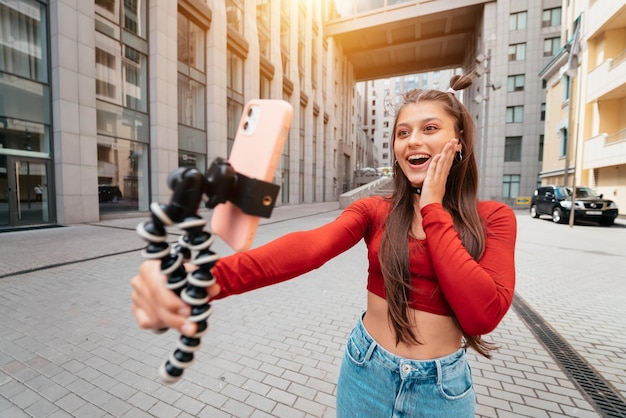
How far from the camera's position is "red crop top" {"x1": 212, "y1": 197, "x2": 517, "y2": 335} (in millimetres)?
924

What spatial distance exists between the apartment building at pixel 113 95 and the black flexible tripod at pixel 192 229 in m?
13.8

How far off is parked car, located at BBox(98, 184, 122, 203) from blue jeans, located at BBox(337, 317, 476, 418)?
14.8m

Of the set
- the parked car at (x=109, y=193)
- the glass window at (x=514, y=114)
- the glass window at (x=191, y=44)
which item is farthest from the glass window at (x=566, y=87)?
the parked car at (x=109, y=193)

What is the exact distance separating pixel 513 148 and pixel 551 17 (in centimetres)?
1258

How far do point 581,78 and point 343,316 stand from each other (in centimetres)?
2637

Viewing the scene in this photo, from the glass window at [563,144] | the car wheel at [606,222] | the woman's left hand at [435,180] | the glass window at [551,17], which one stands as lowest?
the car wheel at [606,222]

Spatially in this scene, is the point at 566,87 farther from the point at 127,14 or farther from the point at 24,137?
the point at 24,137

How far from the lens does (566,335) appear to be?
3.87 metres

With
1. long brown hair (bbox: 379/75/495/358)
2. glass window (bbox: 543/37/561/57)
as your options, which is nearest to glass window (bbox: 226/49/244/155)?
long brown hair (bbox: 379/75/495/358)

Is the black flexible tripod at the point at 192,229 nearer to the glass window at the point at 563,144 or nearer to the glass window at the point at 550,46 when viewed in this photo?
the glass window at the point at 563,144

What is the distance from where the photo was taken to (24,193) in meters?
10.9

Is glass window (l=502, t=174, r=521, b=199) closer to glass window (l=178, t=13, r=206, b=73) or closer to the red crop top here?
glass window (l=178, t=13, r=206, b=73)

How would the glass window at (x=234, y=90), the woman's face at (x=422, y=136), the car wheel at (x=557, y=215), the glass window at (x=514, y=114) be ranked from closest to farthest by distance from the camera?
the woman's face at (x=422, y=136) → the car wheel at (x=557, y=215) → the glass window at (x=234, y=90) → the glass window at (x=514, y=114)

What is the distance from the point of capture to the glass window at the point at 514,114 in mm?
31484
